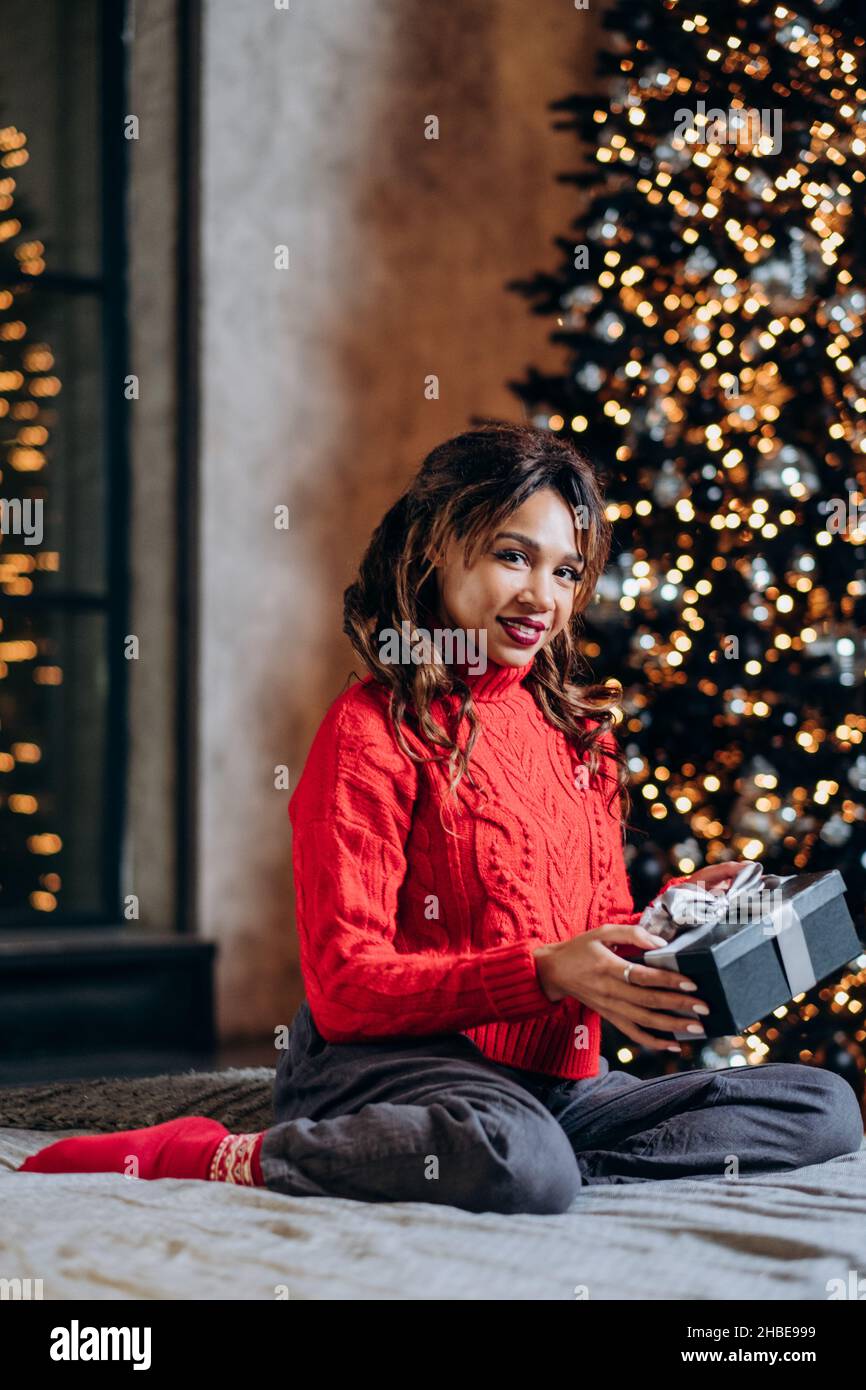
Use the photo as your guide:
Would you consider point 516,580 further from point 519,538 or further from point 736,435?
point 736,435

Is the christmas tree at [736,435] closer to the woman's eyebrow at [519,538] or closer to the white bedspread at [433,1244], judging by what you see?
the woman's eyebrow at [519,538]

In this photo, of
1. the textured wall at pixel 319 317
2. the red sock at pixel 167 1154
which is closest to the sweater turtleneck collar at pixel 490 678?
the red sock at pixel 167 1154

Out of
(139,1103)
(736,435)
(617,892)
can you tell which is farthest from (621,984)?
(736,435)

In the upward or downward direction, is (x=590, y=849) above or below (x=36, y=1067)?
above

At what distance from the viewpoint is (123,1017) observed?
3363 mm

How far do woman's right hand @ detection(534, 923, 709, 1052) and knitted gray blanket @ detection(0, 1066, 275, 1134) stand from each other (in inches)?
30.5

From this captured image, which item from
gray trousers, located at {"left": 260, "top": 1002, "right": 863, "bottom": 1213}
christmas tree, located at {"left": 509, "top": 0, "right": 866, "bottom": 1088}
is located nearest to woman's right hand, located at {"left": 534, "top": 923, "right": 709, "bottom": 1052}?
gray trousers, located at {"left": 260, "top": 1002, "right": 863, "bottom": 1213}

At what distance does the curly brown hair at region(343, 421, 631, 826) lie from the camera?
1729 mm

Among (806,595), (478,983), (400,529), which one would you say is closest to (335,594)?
(806,595)

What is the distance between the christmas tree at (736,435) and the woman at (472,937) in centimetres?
81

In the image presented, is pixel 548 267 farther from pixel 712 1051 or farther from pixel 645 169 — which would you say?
pixel 712 1051

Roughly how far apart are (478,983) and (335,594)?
2255 mm

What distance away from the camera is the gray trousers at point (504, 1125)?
147 cm
